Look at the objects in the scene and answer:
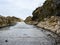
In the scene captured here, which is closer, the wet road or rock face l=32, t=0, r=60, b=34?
the wet road

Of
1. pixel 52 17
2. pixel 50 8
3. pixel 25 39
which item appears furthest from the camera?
pixel 50 8

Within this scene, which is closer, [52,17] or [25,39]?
[25,39]

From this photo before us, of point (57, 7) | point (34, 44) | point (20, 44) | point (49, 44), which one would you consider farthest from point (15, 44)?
point (57, 7)

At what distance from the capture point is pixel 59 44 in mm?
28609

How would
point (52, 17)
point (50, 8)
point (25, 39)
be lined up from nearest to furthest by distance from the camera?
point (25, 39)
point (52, 17)
point (50, 8)

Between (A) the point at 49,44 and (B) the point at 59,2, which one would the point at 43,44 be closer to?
(A) the point at 49,44

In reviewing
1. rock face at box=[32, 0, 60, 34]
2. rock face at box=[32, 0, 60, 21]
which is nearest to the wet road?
rock face at box=[32, 0, 60, 34]

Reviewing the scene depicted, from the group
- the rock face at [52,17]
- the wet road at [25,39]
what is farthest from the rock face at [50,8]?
the wet road at [25,39]

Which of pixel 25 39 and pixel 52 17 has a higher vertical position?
pixel 52 17

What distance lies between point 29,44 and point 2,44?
14.3ft

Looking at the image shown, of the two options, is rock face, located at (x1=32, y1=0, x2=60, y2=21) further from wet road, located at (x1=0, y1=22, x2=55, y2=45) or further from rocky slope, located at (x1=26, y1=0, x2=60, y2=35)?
wet road, located at (x1=0, y1=22, x2=55, y2=45)

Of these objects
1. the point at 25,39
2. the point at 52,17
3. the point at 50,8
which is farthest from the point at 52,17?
the point at 25,39

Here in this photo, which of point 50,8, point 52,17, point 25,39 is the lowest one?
point 25,39

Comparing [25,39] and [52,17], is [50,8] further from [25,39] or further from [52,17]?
[25,39]
